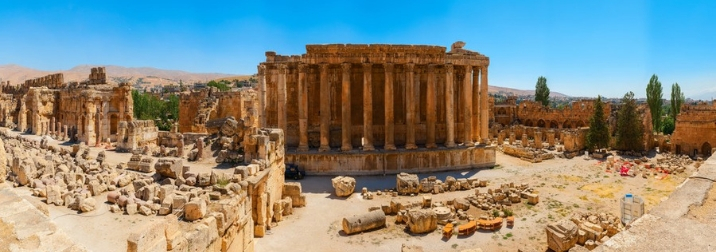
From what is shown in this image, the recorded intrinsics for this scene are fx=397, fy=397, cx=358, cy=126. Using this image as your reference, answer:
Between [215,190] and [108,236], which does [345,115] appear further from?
[108,236]

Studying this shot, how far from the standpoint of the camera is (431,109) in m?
26.3

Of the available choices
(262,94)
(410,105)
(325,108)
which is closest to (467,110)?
(410,105)

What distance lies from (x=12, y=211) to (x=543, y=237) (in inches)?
552

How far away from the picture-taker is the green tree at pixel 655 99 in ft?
160

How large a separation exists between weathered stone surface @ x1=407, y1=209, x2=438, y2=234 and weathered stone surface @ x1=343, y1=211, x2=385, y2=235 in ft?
3.57

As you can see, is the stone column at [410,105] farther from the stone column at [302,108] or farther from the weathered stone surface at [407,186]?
the stone column at [302,108]

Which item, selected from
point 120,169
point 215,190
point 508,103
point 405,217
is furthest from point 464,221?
point 508,103

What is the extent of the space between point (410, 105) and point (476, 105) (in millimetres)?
5588

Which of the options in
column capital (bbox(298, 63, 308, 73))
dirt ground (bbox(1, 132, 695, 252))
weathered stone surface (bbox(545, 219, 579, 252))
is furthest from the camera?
column capital (bbox(298, 63, 308, 73))

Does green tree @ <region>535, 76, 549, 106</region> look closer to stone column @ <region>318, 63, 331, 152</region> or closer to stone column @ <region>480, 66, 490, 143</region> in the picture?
stone column @ <region>480, 66, 490, 143</region>

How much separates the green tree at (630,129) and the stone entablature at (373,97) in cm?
1482

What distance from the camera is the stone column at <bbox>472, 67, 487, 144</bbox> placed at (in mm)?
28078

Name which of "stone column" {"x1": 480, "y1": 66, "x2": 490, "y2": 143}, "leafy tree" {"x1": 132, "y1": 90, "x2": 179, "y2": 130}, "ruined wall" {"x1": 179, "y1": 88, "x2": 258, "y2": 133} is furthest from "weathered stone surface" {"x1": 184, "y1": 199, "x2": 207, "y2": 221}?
"leafy tree" {"x1": 132, "y1": 90, "x2": 179, "y2": 130}

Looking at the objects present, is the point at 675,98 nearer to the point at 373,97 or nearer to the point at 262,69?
the point at 373,97
